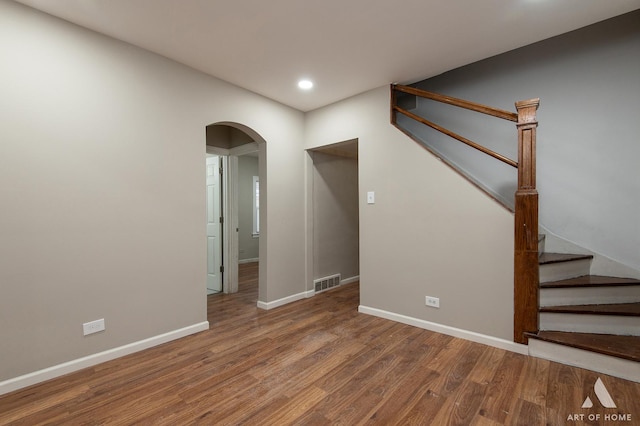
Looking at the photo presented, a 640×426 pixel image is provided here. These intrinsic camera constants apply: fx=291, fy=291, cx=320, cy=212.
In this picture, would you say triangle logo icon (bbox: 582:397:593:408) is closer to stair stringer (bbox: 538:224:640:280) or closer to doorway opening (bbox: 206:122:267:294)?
stair stringer (bbox: 538:224:640:280)

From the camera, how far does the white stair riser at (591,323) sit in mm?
2178

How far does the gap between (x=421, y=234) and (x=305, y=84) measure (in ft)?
6.74

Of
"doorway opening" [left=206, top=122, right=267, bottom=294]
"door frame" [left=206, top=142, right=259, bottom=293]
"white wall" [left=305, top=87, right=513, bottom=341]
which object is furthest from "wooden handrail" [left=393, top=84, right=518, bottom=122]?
"door frame" [left=206, top=142, right=259, bottom=293]

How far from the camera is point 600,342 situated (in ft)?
6.97

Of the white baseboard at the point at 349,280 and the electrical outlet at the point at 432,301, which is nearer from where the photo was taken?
the electrical outlet at the point at 432,301

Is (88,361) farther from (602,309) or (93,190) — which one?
(602,309)

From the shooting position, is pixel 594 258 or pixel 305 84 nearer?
pixel 594 258

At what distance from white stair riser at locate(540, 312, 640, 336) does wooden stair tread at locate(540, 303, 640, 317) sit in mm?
38

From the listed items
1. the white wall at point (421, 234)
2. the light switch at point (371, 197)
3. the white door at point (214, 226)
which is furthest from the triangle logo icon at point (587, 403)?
the white door at point (214, 226)

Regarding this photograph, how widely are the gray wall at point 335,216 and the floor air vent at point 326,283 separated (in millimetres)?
62

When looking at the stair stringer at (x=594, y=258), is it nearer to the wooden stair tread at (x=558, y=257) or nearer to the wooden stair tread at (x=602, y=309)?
the wooden stair tread at (x=558, y=257)

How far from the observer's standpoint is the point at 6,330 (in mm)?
1921

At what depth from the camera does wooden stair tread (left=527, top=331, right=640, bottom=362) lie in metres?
1.98

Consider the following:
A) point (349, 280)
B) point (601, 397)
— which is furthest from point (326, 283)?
point (601, 397)
